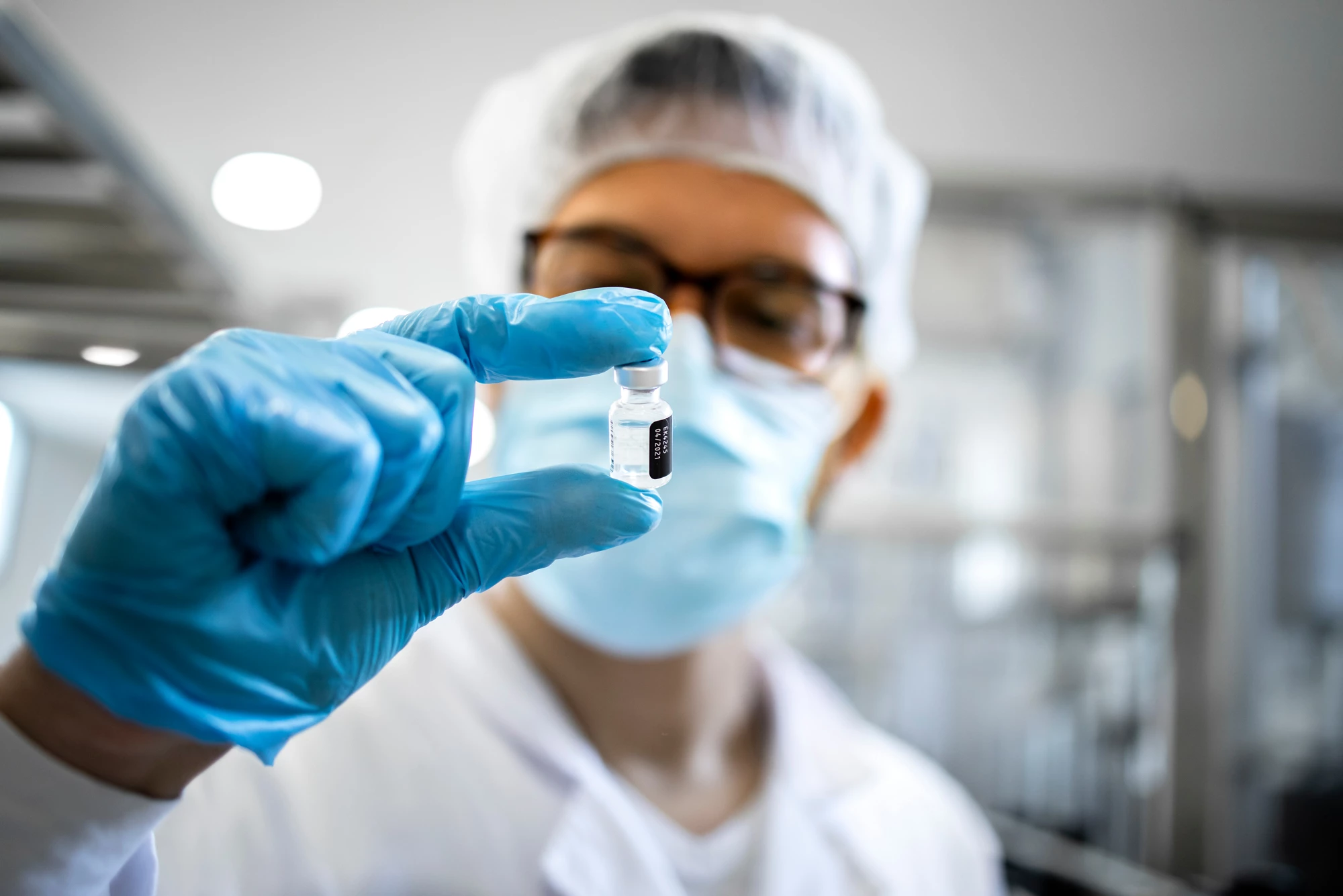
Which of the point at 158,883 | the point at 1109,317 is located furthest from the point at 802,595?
the point at 158,883

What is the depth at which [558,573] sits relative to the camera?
30.8 inches

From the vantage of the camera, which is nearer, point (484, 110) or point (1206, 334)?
point (484, 110)

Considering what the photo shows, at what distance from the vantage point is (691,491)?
2.40ft

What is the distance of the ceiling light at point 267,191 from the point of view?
210 centimetres

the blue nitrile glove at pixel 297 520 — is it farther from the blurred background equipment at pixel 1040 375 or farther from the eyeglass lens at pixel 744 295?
the blurred background equipment at pixel 1040 375

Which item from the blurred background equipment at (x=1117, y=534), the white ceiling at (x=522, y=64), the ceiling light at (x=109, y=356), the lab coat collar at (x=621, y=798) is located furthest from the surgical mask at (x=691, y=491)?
the white ceiling at (x=522, y=64)

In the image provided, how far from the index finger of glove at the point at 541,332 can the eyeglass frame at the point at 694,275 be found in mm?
369

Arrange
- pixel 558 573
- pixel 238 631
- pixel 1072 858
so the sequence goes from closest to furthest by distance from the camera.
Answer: pixel 238 631, pixel 558 573, pixel 1072 858

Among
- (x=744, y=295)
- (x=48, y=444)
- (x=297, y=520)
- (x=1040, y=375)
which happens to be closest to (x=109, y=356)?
(x=48, y=444)

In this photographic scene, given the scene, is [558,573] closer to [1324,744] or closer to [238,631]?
[238,631]

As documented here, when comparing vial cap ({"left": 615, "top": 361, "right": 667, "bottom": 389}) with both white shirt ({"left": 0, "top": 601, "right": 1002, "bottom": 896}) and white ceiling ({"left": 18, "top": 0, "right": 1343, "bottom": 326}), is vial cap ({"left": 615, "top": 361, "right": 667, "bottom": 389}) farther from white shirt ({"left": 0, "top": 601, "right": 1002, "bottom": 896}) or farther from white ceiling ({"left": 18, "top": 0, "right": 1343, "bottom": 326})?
white ceiling ({"left": 18, "top": 0, "right": 1343, "bottom": 326})

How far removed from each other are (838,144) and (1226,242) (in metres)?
1.55

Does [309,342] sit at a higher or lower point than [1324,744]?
higher

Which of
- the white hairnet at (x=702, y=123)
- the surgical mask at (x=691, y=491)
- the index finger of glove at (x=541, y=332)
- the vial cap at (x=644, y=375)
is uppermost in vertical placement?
the white hairnet at (x=702, y=123)
